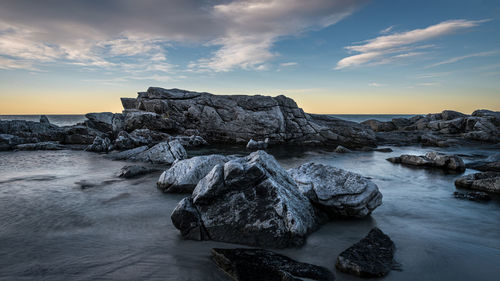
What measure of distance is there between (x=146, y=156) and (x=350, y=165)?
14612 mm

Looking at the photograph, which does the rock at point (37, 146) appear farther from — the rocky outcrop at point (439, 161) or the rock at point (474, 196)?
the rocky outcrop at point (439, 161)

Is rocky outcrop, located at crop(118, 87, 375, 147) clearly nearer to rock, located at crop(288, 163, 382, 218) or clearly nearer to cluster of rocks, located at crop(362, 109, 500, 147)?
cluster of rocks, located at crop(362, 109, 500, 147)

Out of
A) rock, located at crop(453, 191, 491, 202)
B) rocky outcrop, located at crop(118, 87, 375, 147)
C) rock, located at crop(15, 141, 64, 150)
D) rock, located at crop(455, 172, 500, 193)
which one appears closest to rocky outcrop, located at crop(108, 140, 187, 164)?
rock, located at crop(15, 141, 64, 150)

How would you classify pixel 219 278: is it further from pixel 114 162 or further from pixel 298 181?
pixel 114 162

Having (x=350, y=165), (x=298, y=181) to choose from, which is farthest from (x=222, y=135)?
(x=298, y=181)

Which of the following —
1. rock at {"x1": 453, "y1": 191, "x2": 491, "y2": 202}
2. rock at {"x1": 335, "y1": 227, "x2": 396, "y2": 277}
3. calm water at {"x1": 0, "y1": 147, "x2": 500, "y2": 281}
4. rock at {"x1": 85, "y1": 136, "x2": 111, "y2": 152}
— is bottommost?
rock at {"x1": 453, "y1": 191, "x2": 491, "y2": 202}

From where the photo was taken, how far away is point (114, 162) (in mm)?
17500

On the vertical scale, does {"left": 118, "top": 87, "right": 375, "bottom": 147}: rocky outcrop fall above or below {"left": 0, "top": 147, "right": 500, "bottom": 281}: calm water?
above

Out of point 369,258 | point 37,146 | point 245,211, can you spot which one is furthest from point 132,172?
point 37,146

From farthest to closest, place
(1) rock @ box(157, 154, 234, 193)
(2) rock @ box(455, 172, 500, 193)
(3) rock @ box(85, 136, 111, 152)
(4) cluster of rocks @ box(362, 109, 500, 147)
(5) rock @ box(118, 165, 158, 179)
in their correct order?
(4) cluster of rocks @ box(362, 109, 500, 147)
(3) rock @ box(85, 136, 111, 152)
(5) rock @ box(118, 165, 158, 179)
(2) rock @ box(455, 172, 500, 193)
(1) rock @ box(157, 154, 234, 193)

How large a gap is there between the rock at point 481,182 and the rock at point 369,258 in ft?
27.9

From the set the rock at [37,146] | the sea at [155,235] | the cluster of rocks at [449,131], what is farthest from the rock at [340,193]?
the cluster of rocks at [449,131]

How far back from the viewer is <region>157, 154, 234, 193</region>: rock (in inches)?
400

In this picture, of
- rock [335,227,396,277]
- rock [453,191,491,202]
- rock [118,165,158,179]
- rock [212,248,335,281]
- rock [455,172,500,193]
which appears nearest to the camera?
rock [212,248,335,281]
